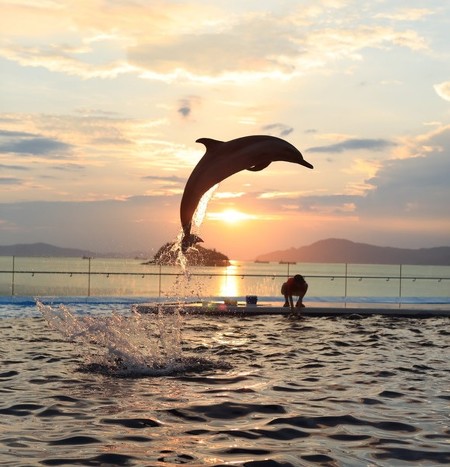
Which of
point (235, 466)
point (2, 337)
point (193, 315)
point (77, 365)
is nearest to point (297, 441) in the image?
point (235, 466)

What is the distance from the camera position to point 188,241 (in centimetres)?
1037

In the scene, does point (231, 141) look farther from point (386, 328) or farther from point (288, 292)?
point (288, 292)

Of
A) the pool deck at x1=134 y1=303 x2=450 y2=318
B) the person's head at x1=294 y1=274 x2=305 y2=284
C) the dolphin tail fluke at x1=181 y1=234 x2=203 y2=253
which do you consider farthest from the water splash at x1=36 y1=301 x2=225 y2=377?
the person's head at x1=294 y1=274 x2=305 y2=284

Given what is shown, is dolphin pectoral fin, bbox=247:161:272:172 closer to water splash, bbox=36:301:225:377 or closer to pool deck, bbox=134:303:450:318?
water splash, bbox=36:301:225:377

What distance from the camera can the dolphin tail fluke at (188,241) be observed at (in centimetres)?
1034

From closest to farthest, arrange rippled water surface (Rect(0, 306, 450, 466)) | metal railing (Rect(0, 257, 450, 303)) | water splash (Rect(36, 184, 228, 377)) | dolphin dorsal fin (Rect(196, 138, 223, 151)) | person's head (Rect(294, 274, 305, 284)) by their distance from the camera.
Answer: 1. rippled water surface (Rect(0, 306, 450, 466))
2. dolphin dorsal fin (Rect(196, 138, 223, 151))
3. water splash (Rect(36, 184, 228, 377))
4. person's head (Rect(294, 274, 305, 284))
5. metal railing (Rect(0, 257, 450, 303))

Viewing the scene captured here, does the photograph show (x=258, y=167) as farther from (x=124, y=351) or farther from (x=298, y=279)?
(x=298, y=279)

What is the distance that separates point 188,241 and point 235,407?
8.53 feet

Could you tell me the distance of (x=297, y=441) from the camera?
24.4 ft

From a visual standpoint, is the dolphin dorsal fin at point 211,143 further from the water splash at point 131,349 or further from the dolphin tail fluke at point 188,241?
the dolphin tail fluke at point 188,241

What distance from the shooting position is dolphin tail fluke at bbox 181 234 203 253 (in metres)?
10.3

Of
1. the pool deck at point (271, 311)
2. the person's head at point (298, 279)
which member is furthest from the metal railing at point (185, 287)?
the person's head at point (298, 279)

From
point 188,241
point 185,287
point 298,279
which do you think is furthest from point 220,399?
point 298,279

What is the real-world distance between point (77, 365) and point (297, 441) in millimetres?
6058
